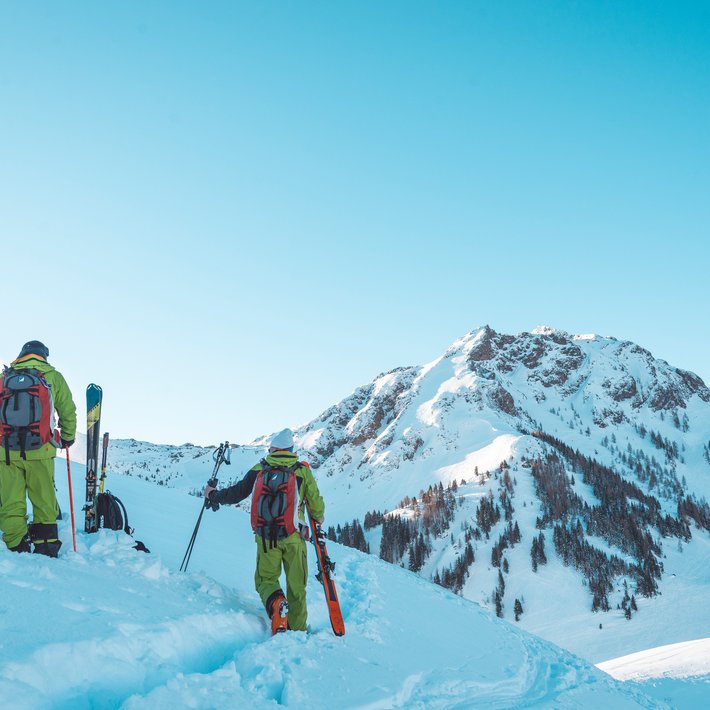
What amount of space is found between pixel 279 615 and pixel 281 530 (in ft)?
3.34

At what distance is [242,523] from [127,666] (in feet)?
33.4

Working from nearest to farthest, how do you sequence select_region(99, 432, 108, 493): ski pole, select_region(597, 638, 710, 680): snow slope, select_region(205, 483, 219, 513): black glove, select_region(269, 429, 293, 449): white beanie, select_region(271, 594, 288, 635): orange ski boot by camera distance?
select_region(271, 594, 288, 635): orange ski boot
select_region(269, 429, 293, 449): white beanie
select_region(205, 483, 219, 513): black glove
select_region(99, 432, 108, 493): ski pole
select_region(597, 638, 710, 680): snow slope

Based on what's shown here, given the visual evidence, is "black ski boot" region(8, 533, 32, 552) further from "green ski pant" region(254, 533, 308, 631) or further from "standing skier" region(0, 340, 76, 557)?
"green ski pant" region(254, 533, 308, 631)

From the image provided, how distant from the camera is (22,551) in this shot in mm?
6305

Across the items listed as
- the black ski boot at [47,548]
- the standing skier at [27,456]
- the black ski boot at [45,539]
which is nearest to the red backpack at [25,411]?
the standing skier at [27,456]

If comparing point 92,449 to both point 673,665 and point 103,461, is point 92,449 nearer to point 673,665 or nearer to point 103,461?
point 103,461

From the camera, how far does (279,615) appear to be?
20.7ft

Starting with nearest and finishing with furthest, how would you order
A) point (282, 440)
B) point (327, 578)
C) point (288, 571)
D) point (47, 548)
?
1. point (47, 548)
2. point (288, 571)
3. point (327, 578)
4. point (282, 440)

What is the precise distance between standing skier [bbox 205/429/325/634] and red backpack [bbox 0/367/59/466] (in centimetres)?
273

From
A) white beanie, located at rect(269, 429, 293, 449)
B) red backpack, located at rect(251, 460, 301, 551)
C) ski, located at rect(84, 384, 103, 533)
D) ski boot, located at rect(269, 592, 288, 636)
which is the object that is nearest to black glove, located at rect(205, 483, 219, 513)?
red backpack, located at rect(251, 460, 301, 551)

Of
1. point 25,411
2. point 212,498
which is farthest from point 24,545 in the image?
point 212,498

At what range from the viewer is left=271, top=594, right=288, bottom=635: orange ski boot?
6200 mm

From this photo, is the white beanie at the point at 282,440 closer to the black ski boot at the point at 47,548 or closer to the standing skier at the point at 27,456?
the standing skier at the point at 27,456

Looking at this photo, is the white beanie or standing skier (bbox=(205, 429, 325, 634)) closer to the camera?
standing skier (bbox=(205, 429, 325, 634))
